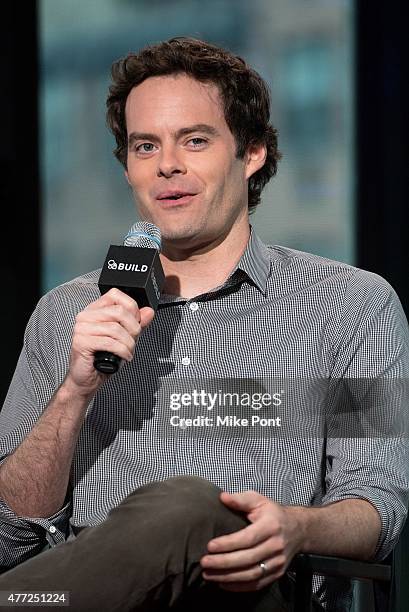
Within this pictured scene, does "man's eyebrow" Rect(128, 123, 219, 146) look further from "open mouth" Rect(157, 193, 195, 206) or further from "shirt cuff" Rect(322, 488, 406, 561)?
"shirt cuff" Rect(322, 488, 406, 561)

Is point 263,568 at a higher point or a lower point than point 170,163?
lower

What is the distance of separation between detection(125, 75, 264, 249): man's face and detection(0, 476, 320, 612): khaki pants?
703 millimetres

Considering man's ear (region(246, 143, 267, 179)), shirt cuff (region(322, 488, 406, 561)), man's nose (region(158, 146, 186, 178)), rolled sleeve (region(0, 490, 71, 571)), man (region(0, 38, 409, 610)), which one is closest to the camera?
man (region(0, 38, 409, 610))

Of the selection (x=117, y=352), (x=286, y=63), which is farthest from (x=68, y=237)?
(x=117, y=352)

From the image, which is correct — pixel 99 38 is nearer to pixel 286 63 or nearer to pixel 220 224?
pixel 286 63

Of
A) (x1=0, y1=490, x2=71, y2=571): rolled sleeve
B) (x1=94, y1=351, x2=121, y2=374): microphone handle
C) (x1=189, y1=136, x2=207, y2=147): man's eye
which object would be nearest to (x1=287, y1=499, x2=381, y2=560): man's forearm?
(x1=94, y1=351, x2=121, y2=374): microphone handle

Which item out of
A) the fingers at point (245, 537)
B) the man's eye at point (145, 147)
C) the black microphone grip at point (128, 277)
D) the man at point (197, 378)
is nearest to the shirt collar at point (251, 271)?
the man at point (197, 378)

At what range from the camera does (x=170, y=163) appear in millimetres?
2223

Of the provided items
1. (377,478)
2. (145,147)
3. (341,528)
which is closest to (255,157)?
(145,147)

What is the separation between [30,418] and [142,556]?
64 centimetres

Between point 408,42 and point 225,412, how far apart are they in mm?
1947

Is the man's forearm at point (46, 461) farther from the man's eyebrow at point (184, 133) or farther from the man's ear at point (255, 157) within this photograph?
the man's ear at point (255, 157)

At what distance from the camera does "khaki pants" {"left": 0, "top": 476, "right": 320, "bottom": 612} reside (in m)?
1.57

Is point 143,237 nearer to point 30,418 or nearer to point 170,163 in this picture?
point 170,163
